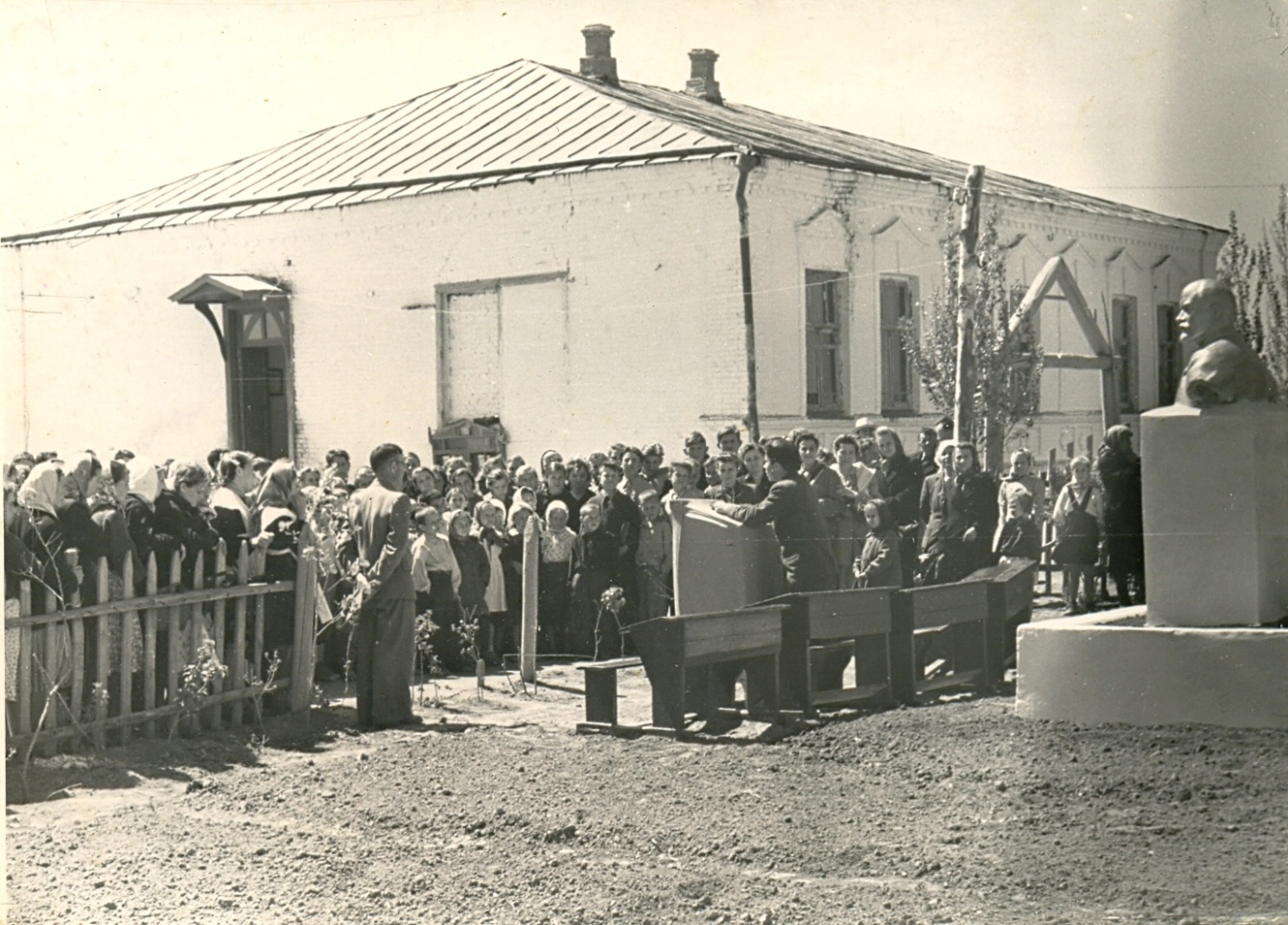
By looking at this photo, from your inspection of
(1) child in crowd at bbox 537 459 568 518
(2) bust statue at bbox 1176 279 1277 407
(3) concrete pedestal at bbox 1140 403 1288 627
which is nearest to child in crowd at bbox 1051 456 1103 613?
(3) concrete pedestal at bbox 1140 403 1288 627

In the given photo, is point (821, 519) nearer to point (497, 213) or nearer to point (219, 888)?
point (497, 213)

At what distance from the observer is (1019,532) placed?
652 centimetres

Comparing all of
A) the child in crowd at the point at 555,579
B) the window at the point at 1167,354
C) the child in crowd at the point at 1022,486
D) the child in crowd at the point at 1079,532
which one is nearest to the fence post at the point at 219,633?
the child in crowd at the point at 555,579

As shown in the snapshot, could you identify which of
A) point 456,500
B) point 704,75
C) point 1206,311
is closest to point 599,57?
point 704,75

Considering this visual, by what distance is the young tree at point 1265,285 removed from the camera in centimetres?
566

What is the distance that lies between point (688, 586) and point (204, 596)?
2.35 metres

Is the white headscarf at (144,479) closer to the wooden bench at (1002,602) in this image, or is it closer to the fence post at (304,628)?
the fence post at (304,628)

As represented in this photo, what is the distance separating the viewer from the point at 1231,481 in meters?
5.65

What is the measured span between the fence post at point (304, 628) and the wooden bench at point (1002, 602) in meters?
3.27

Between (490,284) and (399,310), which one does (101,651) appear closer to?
(399,310)

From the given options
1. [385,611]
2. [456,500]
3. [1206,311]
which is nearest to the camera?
[1206,311]

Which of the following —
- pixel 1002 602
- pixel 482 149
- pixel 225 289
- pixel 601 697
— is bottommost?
pixel 601 697

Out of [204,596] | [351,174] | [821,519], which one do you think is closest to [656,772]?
[821,519]

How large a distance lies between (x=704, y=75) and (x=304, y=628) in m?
3.41
